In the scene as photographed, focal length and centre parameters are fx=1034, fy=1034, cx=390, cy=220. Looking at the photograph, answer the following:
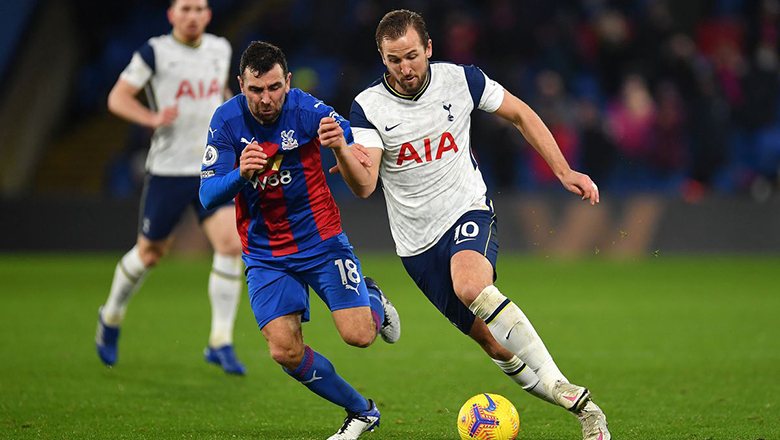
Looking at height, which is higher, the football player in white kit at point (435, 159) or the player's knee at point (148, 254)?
the football player in white kit at point (435, 159)

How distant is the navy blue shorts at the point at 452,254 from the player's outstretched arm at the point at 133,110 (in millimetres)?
2684

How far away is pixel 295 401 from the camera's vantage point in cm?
653

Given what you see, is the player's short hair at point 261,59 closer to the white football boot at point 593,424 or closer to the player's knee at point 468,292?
the player's knee at point 468,292

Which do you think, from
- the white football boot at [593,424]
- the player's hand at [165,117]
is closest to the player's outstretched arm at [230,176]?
the white football boot at [593,424]

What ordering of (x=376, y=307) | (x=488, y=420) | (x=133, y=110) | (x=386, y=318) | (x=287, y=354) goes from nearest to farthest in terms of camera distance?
(x=488, y=420) < (x=287, y=354) < (x=376, y=307) < (x=386, y=318) < (x=133, y=110)

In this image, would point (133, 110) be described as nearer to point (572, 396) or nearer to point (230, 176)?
point (230, 176)

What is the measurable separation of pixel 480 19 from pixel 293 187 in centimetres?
1465

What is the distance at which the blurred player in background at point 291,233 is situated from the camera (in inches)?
213

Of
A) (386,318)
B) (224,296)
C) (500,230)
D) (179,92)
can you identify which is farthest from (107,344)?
(500,230)

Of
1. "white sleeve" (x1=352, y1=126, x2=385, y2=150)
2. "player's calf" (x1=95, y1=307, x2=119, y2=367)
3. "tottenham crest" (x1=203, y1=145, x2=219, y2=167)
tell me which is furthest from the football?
"player's calf" (x1=95, y1=307, x2=119, y2=367)

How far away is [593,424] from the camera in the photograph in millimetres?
4953

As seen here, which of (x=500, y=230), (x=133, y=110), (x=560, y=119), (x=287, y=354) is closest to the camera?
(x=287, y=354)

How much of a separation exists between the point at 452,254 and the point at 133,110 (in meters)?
3.38

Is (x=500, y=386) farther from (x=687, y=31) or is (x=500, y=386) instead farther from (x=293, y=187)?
(x=687, y=31)
